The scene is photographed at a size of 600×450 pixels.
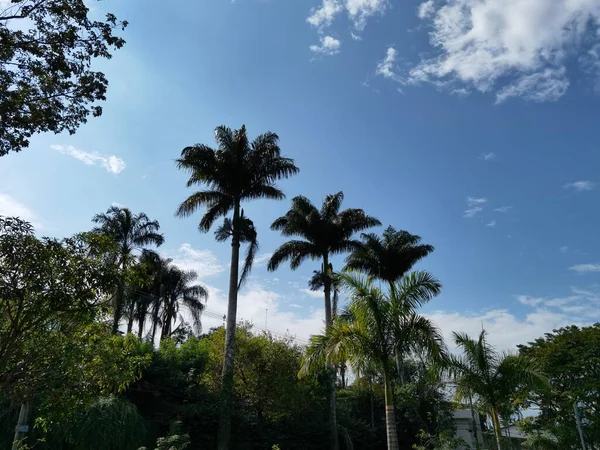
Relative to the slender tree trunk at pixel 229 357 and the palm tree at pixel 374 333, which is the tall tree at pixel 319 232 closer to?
the slender tree trunk at pixel 229 357

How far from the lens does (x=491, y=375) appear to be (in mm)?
15664

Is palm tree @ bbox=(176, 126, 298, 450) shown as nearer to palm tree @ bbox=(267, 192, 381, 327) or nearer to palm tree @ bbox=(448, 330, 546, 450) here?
palm tree @ bbox=(267, 192, 381, 327)

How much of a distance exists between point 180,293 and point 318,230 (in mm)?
19624

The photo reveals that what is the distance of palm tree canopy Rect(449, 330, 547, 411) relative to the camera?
15.3 meters

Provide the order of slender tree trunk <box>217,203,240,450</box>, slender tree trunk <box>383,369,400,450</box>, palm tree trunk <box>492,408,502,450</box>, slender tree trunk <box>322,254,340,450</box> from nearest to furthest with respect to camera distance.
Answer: slender tree trunk <box>383,369,400,450</box> < palm tree trunk <box>492,408,502,450</box> < slender tree trunk <box>217,203,240,450</box> < slender tree trunk <box>322,254,340,450</box>

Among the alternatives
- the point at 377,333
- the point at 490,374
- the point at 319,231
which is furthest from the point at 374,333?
the point at 319,231

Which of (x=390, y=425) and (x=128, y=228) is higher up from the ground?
(x=128, y=228)

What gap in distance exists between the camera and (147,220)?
3434 cm

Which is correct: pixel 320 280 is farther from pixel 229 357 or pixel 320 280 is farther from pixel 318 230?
pixel 229 357

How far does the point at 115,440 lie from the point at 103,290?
1382cm

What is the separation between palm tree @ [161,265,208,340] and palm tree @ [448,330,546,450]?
30.2 m

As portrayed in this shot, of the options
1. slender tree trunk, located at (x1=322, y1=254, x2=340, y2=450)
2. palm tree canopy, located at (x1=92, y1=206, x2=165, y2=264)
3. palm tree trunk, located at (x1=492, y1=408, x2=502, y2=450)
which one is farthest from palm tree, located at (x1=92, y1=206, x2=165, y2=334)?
palm tree trunk, located at (x1=492, y1=408, x2=502, y2=450)

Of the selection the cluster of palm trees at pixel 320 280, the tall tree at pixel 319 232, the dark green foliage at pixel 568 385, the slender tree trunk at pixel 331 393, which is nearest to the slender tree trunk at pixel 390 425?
the cluster of palm trees at pixel 320 280

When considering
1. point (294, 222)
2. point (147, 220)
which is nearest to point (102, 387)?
point (294, 222)
